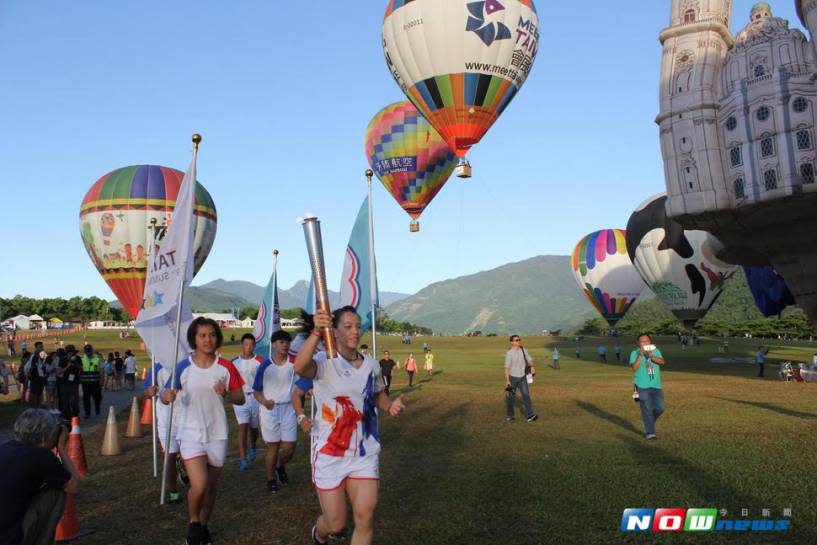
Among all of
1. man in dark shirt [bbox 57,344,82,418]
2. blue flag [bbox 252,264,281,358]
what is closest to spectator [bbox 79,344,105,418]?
man in dark shirt [bbox 57,344,82,418]

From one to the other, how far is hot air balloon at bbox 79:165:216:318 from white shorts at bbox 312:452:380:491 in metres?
33.6

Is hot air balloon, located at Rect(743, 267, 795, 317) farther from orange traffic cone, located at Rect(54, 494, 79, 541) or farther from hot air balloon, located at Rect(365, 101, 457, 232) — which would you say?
orange traffic cone, located at Rect(54, 494, 79, 541)

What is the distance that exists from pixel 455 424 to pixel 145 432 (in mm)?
7486

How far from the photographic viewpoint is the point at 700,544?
6.57 metres

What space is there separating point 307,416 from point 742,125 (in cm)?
2431

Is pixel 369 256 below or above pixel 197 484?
above

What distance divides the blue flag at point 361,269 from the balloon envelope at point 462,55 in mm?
16018

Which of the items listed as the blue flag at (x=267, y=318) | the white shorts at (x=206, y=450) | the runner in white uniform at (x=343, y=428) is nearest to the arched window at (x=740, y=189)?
the blue flag at (x=267, y=318)

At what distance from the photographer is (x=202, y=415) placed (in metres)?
6.84

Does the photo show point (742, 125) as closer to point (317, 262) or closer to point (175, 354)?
point (175, 354)

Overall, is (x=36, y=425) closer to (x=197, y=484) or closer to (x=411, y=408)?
(x=197, y=484)

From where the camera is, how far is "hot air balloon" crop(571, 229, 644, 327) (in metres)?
61.5

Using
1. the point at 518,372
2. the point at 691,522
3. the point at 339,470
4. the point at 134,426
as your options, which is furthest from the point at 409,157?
the point at 339,470

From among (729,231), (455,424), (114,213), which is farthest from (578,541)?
(114,213)
